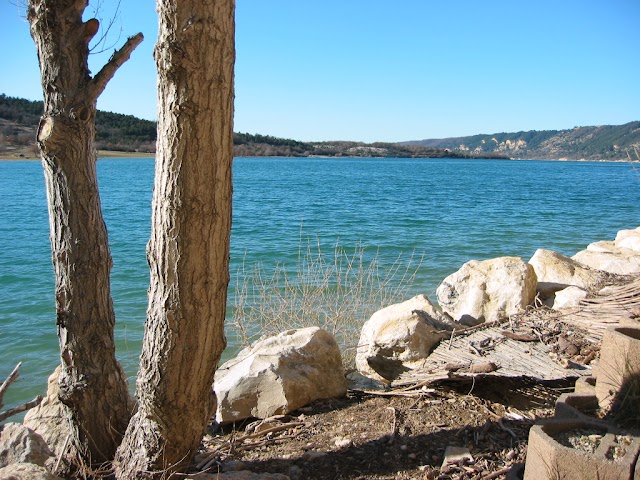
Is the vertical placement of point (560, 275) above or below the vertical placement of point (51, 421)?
above

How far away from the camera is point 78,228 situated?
304 cm

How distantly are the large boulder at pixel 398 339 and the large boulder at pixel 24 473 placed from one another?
3.11 meters

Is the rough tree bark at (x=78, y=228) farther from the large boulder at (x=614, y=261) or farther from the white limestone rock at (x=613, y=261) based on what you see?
the white limestone rock at (x=613, y=261)

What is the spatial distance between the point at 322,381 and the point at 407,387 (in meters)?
0.69

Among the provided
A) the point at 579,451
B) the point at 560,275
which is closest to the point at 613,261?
the point at 560,275

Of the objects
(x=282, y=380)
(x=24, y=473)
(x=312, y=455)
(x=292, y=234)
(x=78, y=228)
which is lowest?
(x=292, y=234)

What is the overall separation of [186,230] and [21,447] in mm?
1671

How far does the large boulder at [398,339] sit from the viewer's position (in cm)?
511

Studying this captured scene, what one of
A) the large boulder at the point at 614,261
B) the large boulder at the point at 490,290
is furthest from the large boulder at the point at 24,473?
the large boulder at the point at 614,261

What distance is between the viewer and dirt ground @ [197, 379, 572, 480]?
325 cm

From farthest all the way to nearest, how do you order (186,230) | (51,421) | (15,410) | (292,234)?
(292,234), (51,421), (15,410), (186,230)

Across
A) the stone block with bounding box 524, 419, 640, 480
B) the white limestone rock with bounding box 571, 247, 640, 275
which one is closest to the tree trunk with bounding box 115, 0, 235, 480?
the stone block with bounding box 524, 419, 640, 480

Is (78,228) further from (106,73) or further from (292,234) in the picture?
(292,234)

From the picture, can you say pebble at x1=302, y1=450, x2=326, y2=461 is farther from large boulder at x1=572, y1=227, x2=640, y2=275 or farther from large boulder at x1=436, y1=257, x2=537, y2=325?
large boulder at x1=572, y1=227, x2=640, y2=275
